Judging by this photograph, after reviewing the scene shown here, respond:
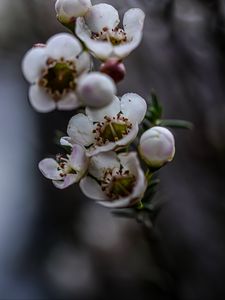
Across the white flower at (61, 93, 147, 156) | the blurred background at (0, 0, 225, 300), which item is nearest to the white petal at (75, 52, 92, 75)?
the white flower at (61, 93, 147, 156)

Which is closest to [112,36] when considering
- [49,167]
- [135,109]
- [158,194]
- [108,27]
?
[108,27]

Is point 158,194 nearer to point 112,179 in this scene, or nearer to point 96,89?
point 112,179

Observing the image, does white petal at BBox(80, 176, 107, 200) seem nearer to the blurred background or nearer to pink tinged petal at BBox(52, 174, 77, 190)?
pink tinged petal at BBox(52, 174, 77, 190)

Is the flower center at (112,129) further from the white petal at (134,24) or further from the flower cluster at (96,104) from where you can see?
the white petal at (134,24)

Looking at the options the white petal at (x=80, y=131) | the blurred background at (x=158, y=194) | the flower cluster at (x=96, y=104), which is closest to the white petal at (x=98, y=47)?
the flower cluster at (x=96, y=104)

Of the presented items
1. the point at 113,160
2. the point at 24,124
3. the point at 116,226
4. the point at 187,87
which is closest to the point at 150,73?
the point at 187,87
